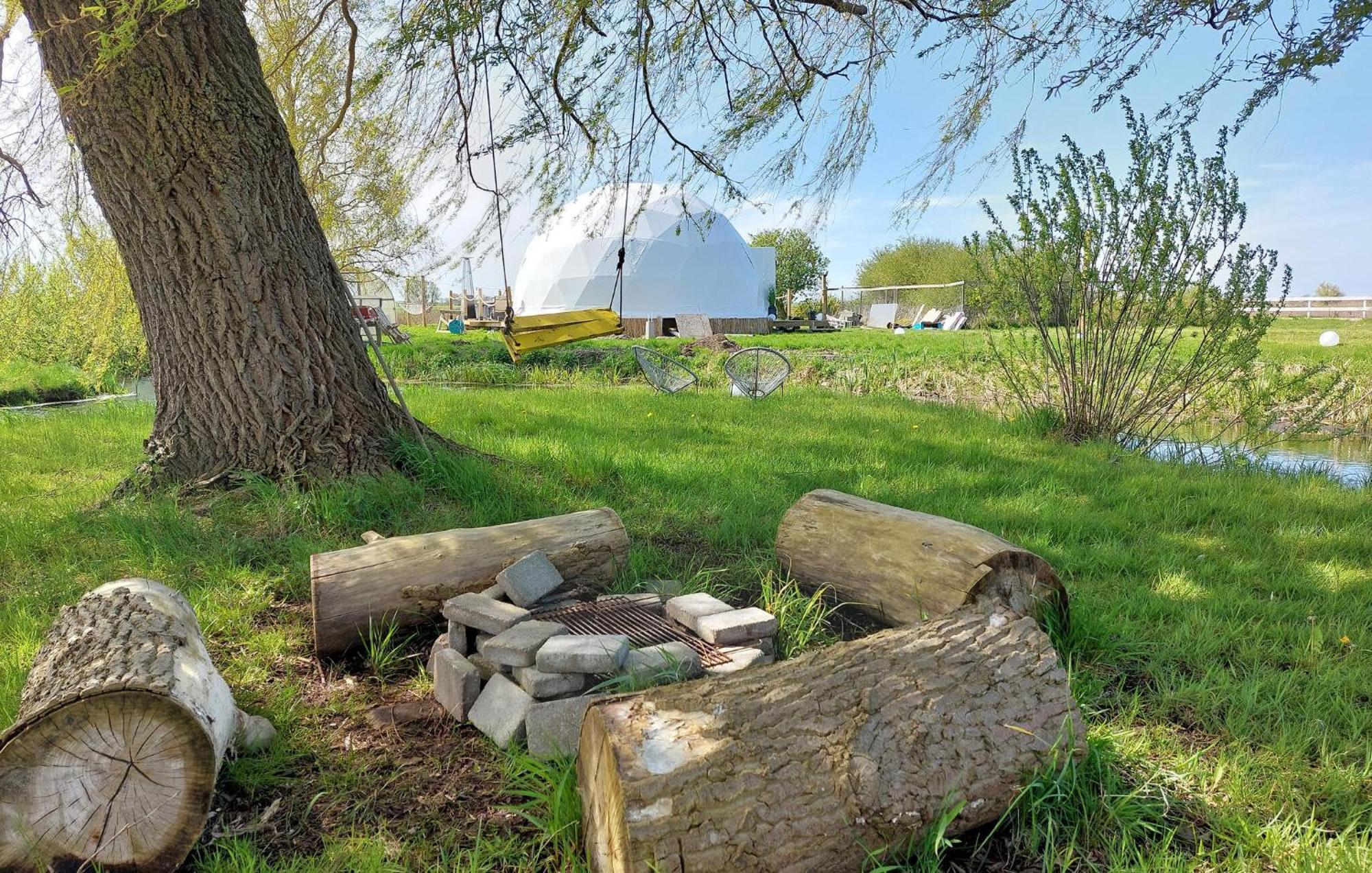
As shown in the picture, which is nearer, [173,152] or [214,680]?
[214,680]

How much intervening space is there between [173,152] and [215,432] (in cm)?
137

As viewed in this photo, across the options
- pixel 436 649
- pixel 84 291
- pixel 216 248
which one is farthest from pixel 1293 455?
pixel 84 291

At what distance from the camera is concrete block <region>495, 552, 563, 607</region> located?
276 cm

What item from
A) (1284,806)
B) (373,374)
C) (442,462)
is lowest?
(1284,806)

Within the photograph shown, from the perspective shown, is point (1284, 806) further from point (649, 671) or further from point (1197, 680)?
point (649, 671)

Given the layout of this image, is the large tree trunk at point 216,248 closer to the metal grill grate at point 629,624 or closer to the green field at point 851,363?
the metal grill grate at point 629,624

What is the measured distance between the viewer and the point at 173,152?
374 centimetres

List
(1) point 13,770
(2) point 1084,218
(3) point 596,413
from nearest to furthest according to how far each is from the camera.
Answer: (1) point 13,770
(2) point 1084,218
(3) point 596,413

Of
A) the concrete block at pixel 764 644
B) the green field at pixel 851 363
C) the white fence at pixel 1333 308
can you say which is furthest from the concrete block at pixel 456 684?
the white fence at pixel 1333 308

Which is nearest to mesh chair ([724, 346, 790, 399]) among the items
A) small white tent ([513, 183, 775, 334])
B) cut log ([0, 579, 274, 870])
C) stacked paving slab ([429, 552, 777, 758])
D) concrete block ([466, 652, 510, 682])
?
stacked paving slab ([429, 552, 777, 758])

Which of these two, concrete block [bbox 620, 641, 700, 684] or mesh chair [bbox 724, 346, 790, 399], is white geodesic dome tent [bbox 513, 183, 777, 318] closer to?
mesh chair [bbox 724, 346, 790, 399]

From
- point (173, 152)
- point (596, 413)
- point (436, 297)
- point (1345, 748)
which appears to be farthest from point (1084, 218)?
point (436, 297)

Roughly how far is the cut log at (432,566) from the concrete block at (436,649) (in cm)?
24

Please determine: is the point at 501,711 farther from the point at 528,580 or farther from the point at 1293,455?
the point at 1293,455
